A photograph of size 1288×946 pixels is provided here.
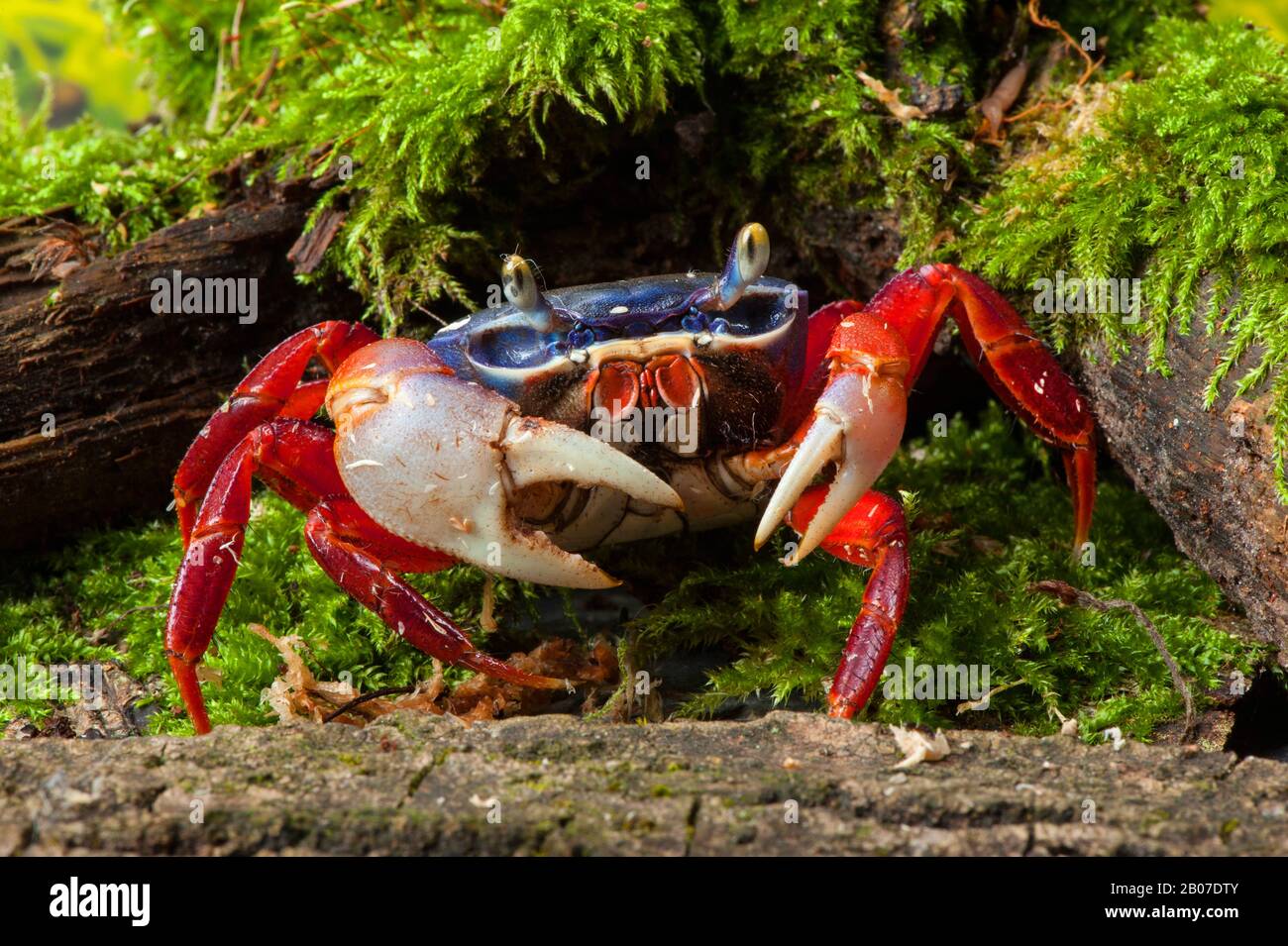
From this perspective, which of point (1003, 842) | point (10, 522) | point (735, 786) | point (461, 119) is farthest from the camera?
point (10, 522)

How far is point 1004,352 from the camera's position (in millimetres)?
2977

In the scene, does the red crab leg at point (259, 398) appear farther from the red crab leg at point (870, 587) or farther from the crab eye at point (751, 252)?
the red crab leg at point (870, 587)

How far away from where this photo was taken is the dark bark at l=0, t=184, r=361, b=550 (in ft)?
11.0

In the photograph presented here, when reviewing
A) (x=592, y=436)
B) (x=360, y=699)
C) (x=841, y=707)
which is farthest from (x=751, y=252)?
(x=360, y=699)

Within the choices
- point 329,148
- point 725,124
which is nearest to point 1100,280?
point 725,124

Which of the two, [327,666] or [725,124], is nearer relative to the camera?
[327,666]

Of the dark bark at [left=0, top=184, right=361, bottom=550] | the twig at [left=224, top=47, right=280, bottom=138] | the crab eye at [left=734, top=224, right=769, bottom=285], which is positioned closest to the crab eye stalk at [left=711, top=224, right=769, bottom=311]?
the crab eye at [left=734, top=224, right=769, bottom=285]

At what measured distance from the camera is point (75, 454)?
346 cm

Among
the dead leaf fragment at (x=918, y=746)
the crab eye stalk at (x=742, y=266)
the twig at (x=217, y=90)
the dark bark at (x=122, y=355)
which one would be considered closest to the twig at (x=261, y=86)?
the twig at (x=217, y=90)

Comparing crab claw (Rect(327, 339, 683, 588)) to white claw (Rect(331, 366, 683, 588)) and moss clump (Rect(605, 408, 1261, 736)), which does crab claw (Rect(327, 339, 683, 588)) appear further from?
moss clump (Rect(605, 408, 1261, 736))

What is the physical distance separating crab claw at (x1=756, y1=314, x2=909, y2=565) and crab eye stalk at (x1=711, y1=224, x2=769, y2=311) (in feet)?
0.96

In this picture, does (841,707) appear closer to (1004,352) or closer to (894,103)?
(1004,352)

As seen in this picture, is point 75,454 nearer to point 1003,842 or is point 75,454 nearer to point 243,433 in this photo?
point 243,433

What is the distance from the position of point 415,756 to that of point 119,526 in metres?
2.19
